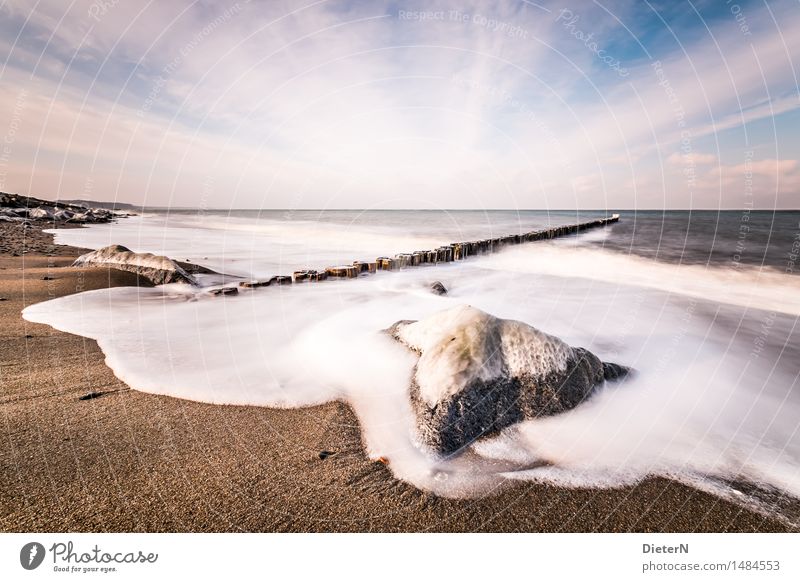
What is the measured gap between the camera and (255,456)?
11.2 ft

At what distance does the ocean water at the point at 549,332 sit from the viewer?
349cm

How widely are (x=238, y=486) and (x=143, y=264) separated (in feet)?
29.8

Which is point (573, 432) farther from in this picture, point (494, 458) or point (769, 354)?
point (769, 354)

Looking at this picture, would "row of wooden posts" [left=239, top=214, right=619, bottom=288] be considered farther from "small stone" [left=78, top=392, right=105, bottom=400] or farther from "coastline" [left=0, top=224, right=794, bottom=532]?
"coastline" [left=0, top=224, right=794, bottom=532]

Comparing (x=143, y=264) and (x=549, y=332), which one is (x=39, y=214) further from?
(x=549, y=332)

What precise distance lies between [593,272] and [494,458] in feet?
41.5

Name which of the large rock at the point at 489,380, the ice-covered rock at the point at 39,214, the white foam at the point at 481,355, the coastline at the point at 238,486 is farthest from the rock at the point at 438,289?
the ice-covered rock at the point at 39,214

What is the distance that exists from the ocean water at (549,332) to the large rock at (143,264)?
46cm

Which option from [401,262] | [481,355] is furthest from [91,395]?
[401,262]

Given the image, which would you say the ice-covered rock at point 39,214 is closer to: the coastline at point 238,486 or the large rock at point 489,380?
the coastline at point 238,486

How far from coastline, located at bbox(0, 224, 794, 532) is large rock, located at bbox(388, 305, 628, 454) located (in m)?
0.72

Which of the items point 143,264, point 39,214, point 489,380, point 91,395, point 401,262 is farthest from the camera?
point 39,214

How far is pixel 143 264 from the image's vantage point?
976 cm
